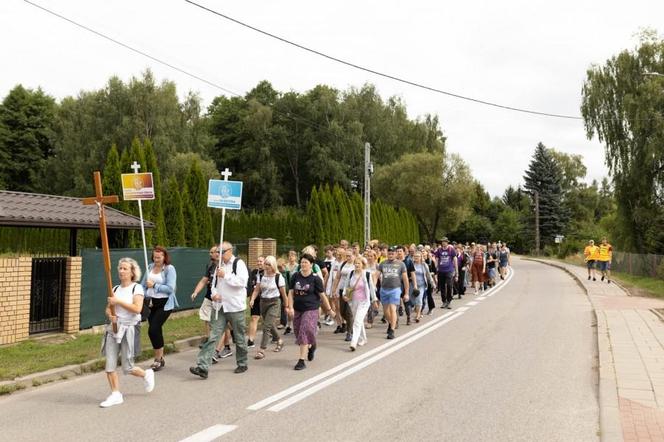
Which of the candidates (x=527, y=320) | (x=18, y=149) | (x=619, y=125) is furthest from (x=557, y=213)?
(x=527, y=320)

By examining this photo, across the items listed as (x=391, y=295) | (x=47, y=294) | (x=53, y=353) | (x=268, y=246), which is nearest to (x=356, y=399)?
(x=391, y=295)

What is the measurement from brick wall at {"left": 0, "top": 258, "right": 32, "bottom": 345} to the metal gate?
0.31 m

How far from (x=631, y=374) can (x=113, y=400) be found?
20.9 feet

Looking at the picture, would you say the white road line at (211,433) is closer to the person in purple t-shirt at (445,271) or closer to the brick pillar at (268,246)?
the person in purple t-shirt at (445,271)

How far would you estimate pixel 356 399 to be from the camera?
6.42 m

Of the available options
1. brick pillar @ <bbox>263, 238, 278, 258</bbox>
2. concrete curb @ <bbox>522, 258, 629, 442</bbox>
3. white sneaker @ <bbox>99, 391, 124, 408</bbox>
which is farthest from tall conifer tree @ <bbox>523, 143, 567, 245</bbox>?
white sneaker @ <bbox>99, 391, 124, 408</bbox>

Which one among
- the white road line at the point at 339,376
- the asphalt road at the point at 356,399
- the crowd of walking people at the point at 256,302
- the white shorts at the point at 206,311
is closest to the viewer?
the asphalt road at the point at 356,399

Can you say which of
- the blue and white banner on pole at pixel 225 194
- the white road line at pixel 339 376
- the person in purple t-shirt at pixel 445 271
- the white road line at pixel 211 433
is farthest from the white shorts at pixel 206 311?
the person in purple t-shirt at pixel 445 271

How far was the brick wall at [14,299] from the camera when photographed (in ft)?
32.1

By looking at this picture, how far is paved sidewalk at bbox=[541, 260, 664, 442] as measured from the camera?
5.34 m

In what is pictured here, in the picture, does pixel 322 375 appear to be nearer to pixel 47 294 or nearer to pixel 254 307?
pixel 254 307

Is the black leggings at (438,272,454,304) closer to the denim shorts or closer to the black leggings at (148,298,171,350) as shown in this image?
the denim shorts

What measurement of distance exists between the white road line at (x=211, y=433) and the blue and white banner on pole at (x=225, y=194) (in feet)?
21.8

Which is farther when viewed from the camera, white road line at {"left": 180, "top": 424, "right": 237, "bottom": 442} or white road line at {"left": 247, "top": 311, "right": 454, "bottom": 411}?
white road line at {"left": 247, "top": 311, "right": 454, "bottom": 411}
